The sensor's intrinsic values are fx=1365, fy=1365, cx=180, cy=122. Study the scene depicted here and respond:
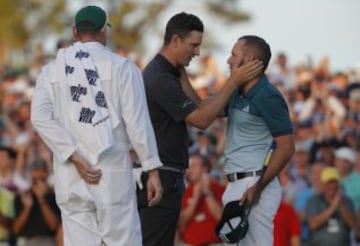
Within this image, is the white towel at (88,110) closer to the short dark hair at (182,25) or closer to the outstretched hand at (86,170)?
the outstretched hand at (86,170)

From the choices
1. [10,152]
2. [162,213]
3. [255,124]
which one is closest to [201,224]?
[10,152]

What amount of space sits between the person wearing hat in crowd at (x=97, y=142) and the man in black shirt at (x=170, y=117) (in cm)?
116

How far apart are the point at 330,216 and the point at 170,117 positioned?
18.5 ft

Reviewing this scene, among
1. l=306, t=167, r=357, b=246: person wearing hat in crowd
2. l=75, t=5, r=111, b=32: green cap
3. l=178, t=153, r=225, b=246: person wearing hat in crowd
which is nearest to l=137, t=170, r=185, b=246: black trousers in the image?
l=75, t=5, r=111, b=32: green cap

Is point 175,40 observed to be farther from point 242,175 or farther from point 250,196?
point 250,196

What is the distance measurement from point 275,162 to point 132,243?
1.50 m

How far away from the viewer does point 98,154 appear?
994 centimetres

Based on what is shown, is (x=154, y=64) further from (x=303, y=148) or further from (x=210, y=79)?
(x=210, y=79)

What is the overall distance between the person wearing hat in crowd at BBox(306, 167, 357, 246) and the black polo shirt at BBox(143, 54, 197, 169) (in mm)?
5356

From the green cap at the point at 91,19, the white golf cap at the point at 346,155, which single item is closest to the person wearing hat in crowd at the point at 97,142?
the green cap at the point at 91,19

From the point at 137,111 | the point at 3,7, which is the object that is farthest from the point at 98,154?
the point at 3,7

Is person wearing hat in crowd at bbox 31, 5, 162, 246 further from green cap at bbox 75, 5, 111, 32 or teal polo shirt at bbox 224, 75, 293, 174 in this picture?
teal polo shirt at bbox 224, 75, 293, 174

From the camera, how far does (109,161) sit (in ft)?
32.8

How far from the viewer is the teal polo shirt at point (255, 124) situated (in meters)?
10.9
